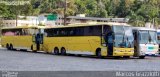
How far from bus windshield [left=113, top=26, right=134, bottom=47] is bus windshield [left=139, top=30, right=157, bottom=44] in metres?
1.42

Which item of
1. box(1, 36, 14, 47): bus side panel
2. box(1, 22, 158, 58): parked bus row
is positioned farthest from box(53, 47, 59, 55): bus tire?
box(1, 36, 14, 47): bus side panel

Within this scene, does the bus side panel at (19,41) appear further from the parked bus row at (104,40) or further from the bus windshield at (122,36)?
the bus windshield at (122,36)

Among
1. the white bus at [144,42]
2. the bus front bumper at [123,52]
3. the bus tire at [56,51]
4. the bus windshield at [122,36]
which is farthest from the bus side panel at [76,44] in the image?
the white bus at [144,42]

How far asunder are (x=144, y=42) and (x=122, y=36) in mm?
2259

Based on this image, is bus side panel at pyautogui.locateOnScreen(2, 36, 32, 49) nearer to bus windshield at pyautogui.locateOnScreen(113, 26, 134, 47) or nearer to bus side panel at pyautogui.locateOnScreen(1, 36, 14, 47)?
bus side panel at pyautogui.locateOnScreen(1, 36, 14, 47)

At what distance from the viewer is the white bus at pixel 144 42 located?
105 ft

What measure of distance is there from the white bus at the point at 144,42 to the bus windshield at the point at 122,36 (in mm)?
1302

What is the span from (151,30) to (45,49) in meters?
12.3

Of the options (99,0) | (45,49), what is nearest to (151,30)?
(45,49)

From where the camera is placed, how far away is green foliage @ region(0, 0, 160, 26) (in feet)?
333

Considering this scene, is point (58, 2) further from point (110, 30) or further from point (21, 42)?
point (110, 30)

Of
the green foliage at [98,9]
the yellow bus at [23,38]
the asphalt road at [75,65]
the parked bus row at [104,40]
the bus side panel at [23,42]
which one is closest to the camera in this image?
the asphalt road at [75,65]

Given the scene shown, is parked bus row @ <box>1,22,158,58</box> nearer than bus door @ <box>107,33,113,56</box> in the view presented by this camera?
No

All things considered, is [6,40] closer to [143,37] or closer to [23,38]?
[23,38]
